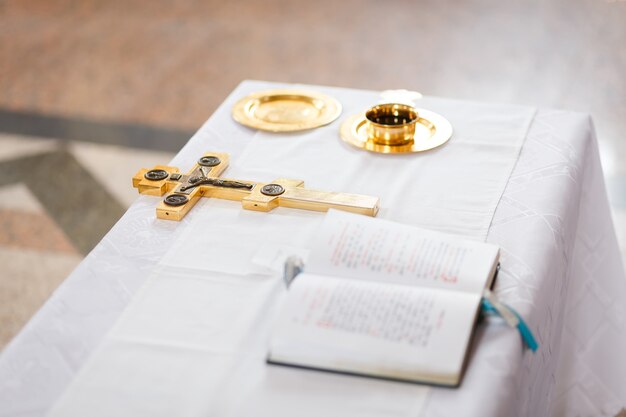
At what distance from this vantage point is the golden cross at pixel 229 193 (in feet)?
4.50

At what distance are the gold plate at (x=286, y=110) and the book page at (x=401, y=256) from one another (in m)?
0.46

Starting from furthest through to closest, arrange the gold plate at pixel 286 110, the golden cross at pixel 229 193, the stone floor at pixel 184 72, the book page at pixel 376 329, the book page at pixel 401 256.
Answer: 1. the stone floor at pixel 184 72
2. the gold plate at pixel 286 110
3. the golden cross at pixel 229 193
4. the book page at pixel 401 256
5. the book page at pixel 376 329

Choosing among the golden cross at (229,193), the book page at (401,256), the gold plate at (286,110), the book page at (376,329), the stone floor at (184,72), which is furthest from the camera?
the stone floor at (184,72)

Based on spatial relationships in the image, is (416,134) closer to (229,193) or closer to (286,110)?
(286,110)

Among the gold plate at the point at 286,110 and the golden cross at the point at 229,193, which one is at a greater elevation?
the golden cross at the point at 229,193

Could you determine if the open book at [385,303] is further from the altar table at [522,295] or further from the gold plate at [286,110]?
the gold plate at [286,110]

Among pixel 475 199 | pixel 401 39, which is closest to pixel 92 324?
pixel 475 199

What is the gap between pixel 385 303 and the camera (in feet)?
3.59

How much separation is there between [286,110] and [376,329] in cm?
77

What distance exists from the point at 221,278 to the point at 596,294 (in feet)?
2.57

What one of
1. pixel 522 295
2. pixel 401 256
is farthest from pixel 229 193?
pixel 522 295

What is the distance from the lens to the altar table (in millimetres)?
1052

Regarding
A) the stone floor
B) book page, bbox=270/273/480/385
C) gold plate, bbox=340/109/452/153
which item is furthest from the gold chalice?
the stone floor

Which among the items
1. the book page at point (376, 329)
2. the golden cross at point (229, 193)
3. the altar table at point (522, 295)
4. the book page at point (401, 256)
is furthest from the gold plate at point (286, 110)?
the book page at point (376, 329)
